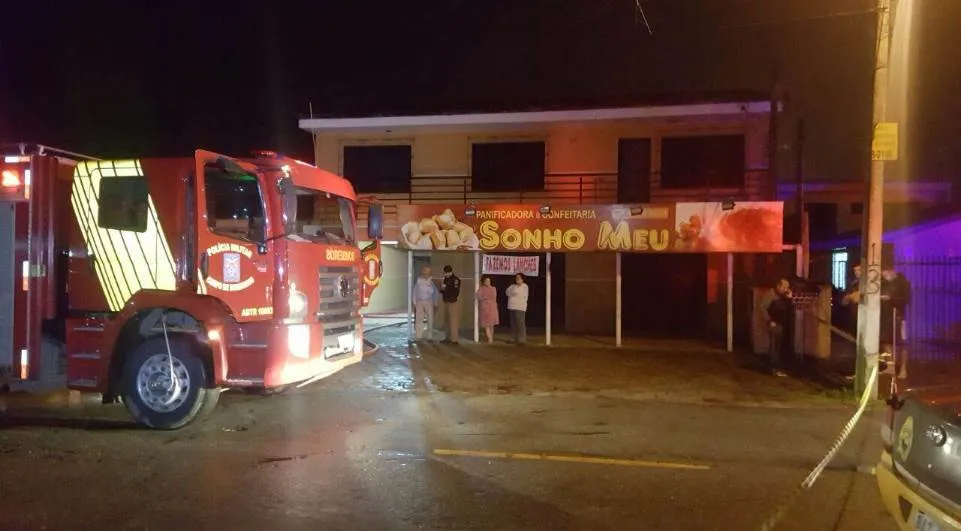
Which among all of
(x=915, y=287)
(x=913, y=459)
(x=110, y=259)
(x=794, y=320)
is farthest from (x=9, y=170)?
(x=915, y=287)

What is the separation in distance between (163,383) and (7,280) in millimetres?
2126

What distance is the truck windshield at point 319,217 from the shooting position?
28.8 ft

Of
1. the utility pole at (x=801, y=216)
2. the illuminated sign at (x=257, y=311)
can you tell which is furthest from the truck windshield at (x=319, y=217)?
the utility pole at (x=801, y=216)

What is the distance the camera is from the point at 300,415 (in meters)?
9.79

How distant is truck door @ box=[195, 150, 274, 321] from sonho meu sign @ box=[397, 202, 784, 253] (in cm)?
868

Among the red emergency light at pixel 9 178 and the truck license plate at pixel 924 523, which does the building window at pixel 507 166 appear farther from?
the truck license plate at pixel 924 523

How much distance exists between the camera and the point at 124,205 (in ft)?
27.1

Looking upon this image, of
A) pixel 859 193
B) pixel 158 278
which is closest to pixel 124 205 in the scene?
pixel 158 278

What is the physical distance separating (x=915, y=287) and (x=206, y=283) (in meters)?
15.9

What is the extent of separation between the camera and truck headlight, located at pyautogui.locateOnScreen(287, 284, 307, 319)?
8.59 meters

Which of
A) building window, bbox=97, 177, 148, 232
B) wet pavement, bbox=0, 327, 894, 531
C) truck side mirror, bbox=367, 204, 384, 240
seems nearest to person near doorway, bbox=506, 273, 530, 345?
wet pavement, bbox=0, 327, 894, 531

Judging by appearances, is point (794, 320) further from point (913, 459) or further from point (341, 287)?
point (913, 459)

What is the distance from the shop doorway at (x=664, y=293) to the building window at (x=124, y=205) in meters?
13.9

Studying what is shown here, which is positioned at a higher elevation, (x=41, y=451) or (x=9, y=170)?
(x=9, y=170)
